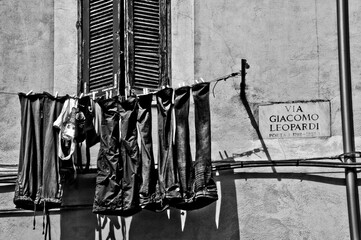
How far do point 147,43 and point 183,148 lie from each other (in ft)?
6.08

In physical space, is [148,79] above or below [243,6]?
below

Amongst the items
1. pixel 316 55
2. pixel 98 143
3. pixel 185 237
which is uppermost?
pixel 316 55

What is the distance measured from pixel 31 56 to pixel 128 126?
1969 millimetres

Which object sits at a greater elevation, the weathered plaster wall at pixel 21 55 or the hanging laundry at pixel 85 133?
the weathered plaster wall at pixel 21 55

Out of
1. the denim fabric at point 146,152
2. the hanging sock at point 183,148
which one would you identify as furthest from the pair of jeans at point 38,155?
the hanging sock at point 183,148

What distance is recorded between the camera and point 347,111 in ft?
45.5

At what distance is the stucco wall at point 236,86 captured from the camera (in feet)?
45.7

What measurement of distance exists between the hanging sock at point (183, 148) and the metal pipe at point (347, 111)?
1985 mm

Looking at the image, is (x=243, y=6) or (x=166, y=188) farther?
(x=243, y=6)

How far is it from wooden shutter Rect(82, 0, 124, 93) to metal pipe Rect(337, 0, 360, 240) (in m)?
3.01

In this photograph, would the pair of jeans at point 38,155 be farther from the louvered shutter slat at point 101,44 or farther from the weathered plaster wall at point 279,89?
the weathered plaster wall at point 279,89

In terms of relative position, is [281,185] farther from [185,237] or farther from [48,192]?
[48,192]

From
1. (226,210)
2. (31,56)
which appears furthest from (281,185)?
(31,56)

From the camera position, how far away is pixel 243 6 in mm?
14688
